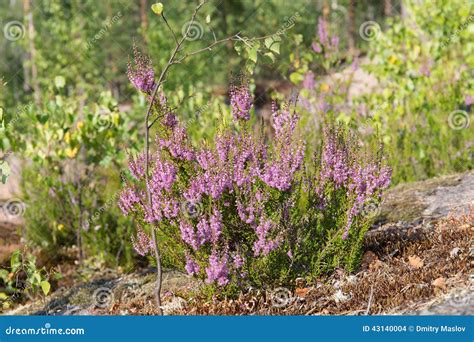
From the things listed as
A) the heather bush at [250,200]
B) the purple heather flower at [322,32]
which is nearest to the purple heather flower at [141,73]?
the heather bush at [250,200]

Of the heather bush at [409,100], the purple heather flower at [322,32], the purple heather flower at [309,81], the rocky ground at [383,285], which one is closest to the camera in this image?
the rocky ground at [383,285]

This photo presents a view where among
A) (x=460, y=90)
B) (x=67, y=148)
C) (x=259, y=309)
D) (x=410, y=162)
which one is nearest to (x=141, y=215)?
(x=259, y=309)

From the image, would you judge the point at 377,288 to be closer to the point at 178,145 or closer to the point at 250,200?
the point at 250,200

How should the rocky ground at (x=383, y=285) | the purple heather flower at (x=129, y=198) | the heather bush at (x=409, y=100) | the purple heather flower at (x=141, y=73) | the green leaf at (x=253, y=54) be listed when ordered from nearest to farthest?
the green leaf at (x=253, y=54), the rocky ground at (x=383, y=285), the purple heather flower at (x=141, y=73), the purple heather flower at (x=129, y=198), the heather bush at (x=409, y=100)

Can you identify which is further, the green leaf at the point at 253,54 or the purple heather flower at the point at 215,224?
the purple heather flower at the point at 215,224

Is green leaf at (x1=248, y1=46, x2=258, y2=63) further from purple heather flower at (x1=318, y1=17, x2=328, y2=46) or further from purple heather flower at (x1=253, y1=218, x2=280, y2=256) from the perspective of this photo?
purple heather flower at (x1=318, y1=17, x2=328, y2=46)

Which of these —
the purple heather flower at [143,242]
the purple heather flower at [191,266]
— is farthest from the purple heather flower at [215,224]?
the purple heather flower at [143,242]

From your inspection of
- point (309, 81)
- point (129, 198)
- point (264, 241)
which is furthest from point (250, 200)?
point (309, 81)

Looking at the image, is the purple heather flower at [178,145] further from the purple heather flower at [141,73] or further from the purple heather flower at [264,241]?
the purple heather flower at [264,241]

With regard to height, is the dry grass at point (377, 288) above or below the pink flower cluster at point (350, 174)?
below

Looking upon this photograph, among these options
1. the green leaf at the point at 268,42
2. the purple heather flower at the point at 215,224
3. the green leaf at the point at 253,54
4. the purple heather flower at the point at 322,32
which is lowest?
the purple heather flower at the point at 215,224

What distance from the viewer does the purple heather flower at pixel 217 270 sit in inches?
118

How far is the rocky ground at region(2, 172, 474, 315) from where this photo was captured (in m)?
3.00

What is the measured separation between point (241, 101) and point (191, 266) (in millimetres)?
885
